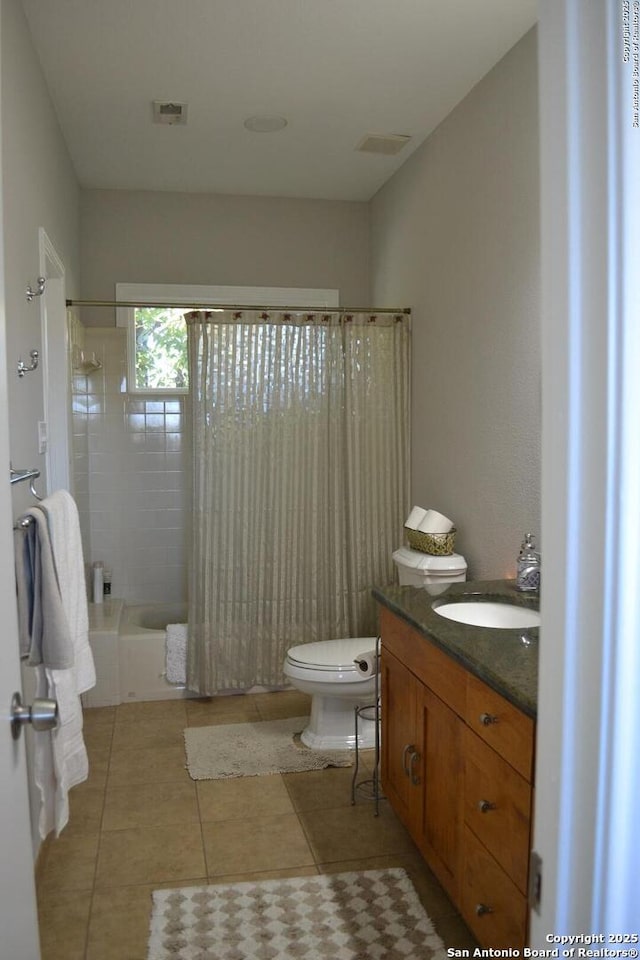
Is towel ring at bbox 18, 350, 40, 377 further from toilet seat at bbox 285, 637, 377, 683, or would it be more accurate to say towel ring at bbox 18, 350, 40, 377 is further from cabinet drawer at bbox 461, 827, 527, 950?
cabinet drawer at bbox 461, 827, 527, 950

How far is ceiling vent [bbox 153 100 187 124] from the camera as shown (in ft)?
10.5

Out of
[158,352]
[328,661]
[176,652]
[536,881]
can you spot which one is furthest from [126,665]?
[536,881]

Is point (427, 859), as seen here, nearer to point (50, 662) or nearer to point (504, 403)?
point (50, 662)

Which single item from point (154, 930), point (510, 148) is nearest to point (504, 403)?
point (510, 148)

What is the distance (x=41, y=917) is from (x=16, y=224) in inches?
80.5

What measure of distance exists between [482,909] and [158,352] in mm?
3572

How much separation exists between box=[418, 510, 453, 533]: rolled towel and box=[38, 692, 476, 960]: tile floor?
104cm

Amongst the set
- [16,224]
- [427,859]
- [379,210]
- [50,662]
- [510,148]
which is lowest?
[427,859]

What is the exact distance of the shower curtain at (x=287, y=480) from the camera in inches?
146

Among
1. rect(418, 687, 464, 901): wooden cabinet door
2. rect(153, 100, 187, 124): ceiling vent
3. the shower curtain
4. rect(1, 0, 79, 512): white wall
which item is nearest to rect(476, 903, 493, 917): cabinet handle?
rect(418, 687, 464, 901): wooden cabinet door

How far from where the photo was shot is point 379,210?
4434 millimetres

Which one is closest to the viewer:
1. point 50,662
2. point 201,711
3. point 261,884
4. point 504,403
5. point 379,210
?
point 50,662

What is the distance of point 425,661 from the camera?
2.15m

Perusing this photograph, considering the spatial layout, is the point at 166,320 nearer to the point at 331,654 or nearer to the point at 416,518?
the point at 416,518
